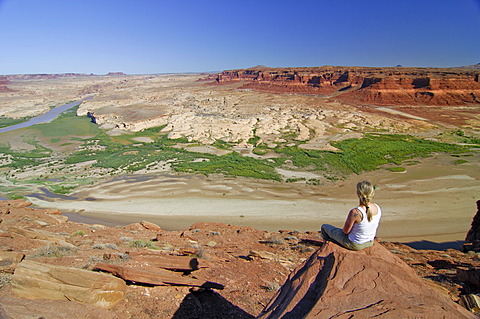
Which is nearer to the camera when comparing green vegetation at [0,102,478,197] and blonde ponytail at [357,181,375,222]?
blonde ponytail at [357,181,375,222]

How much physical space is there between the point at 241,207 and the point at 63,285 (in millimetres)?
16229

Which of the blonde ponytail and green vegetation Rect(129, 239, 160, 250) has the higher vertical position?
the blonde ponytail

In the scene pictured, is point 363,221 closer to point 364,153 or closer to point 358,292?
point 358,292

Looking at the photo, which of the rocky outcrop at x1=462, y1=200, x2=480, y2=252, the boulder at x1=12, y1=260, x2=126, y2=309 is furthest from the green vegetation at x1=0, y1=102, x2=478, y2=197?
the boulder at x1=12, y1=260, x2=126, y2=309

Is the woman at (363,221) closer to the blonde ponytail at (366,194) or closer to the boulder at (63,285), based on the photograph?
the blonde ponytail at (366,194)

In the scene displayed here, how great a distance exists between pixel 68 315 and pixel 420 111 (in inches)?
2832

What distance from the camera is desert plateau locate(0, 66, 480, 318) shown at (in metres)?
5.20

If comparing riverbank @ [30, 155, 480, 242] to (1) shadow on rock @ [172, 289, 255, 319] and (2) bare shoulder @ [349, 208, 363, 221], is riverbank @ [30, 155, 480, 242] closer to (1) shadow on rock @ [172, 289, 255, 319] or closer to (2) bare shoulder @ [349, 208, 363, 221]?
(1) shadow on rock @ [172, 289, 255, 319]

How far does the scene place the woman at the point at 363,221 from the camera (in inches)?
160

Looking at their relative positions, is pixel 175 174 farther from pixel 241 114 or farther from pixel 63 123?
pixel 63 123

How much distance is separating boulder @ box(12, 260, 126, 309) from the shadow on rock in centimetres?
152

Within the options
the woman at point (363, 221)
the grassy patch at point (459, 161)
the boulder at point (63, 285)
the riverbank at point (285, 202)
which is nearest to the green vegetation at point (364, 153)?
the riverbank at point (285, 202)

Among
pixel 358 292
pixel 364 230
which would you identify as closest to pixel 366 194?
pixel 364 230

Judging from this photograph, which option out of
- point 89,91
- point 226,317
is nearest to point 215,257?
point 226,317
